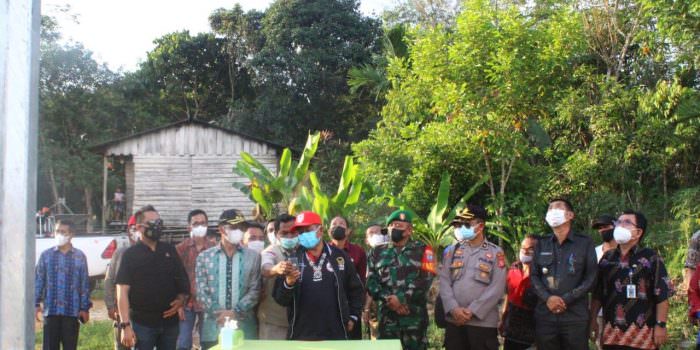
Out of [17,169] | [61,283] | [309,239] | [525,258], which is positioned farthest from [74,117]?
A: [17,169]

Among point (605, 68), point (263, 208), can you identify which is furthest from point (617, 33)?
point (263, 208)

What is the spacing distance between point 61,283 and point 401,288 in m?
3.14

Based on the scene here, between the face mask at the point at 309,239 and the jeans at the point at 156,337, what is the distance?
1.54 metres

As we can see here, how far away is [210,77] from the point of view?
976 inches

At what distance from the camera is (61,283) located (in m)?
6.32

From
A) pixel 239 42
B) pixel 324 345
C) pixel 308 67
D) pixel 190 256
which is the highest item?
pixel 239 42

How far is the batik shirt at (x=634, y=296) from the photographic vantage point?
17.4 feet

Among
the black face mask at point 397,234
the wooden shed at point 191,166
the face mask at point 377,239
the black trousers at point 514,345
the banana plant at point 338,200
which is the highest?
the wooden shed at point 191,166

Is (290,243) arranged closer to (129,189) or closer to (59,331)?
(59,331)

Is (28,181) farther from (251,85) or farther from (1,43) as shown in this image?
(251,85)

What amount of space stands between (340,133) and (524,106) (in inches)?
463

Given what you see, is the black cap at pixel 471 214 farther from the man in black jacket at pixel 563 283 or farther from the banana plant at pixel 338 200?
the banana plant at pixel 338 200

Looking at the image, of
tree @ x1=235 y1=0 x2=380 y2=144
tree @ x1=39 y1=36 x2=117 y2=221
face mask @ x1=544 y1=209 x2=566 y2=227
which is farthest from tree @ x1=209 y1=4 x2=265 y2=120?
face mask @ x1=544 y1=209 x2=566 y2=227

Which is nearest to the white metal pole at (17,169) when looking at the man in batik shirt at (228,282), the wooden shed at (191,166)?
the man in batik shirt at (228,282)
